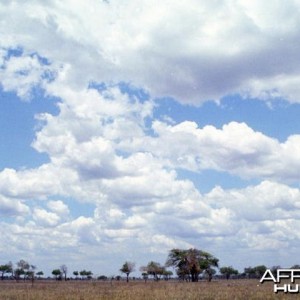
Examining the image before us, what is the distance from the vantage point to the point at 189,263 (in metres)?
110

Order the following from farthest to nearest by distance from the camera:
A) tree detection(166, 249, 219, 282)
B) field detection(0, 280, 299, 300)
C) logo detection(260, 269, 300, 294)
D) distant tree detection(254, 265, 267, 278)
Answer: distant tree detection(254, 265, 267, 278) < tree detection(166, 249, 219, 282) < field detection(0, 280, 299, 300) < logo detection(260, 269, 300, 294)

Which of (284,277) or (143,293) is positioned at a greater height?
(284,277)

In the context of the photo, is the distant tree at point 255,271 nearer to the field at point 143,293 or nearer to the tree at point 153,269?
the tree at point 153,269

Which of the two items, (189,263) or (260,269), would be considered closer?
(189,263)

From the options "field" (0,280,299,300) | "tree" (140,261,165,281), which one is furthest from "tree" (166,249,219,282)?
"field" (0,280,299,300)

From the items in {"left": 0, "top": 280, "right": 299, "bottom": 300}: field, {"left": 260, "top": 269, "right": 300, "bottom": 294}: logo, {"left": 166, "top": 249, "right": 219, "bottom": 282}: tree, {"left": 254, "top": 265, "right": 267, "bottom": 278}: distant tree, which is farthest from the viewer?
{"left": 254, "top": 265, "right": 267, "bottom": 278}: distant tree

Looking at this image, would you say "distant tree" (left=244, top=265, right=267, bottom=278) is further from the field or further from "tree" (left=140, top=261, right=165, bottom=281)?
the field

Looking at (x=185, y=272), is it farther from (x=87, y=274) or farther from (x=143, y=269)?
(x=87, y=274)

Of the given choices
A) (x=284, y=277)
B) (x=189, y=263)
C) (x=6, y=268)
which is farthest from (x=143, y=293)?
(x=6, y=268)

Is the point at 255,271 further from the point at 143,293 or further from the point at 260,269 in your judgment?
the point at 143,293

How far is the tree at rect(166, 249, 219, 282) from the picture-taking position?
4333 inches

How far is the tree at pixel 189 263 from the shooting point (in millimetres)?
110062

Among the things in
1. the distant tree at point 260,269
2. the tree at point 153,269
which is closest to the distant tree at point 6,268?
the tree at point 153,269

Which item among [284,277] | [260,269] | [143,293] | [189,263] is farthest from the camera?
[260,269]
